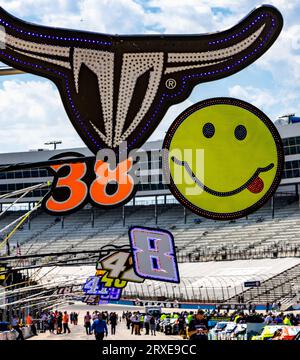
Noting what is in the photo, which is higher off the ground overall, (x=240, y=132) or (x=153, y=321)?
(x=240, y=132)

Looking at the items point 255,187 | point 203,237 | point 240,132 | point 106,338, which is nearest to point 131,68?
point 240,132

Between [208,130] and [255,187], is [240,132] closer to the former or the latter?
[208,130]

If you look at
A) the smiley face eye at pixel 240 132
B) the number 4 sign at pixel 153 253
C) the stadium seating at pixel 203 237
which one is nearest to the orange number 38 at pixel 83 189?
the number 4 sign at pixel 153 253

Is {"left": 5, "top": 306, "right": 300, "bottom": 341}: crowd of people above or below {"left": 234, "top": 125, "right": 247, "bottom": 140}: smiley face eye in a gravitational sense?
below

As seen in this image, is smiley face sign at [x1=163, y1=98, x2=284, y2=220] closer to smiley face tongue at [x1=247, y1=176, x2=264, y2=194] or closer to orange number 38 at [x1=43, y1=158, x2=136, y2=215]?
smiley face tongue at [x1=247, y1=176, x2=264, y2=194]

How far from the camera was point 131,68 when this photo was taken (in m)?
10.9

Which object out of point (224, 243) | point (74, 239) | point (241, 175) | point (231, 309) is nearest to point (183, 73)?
point (241, 175)

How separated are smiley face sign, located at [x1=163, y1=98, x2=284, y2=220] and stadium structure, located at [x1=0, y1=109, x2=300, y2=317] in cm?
2368

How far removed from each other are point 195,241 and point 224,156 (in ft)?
164

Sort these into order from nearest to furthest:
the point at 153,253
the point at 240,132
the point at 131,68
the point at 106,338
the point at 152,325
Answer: the point at 153,253
the point at 240,132
the point at 131,68
the point at 106,338
the point at 152,325

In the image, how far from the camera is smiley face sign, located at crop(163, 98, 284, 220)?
1056 centimetres

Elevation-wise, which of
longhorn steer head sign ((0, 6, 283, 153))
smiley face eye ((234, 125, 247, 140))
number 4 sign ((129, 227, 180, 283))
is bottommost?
number 4 sign ((129, 227, 180, 283))

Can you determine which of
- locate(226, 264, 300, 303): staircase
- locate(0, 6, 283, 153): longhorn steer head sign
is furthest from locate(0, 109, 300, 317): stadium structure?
locate(0, 6, 283, 153): longhorn steer head sign

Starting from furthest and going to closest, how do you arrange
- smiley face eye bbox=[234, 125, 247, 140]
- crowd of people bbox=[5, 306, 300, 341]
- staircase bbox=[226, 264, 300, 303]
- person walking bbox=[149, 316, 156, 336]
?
staircase bbox=[226, 264, 300, 303] < person walking bbox=[149, 316, 156, 336] < crowd of people bbox=[5, 306, 300, 341] < smiley face eye bbox=[234, 125, 247, 140]
